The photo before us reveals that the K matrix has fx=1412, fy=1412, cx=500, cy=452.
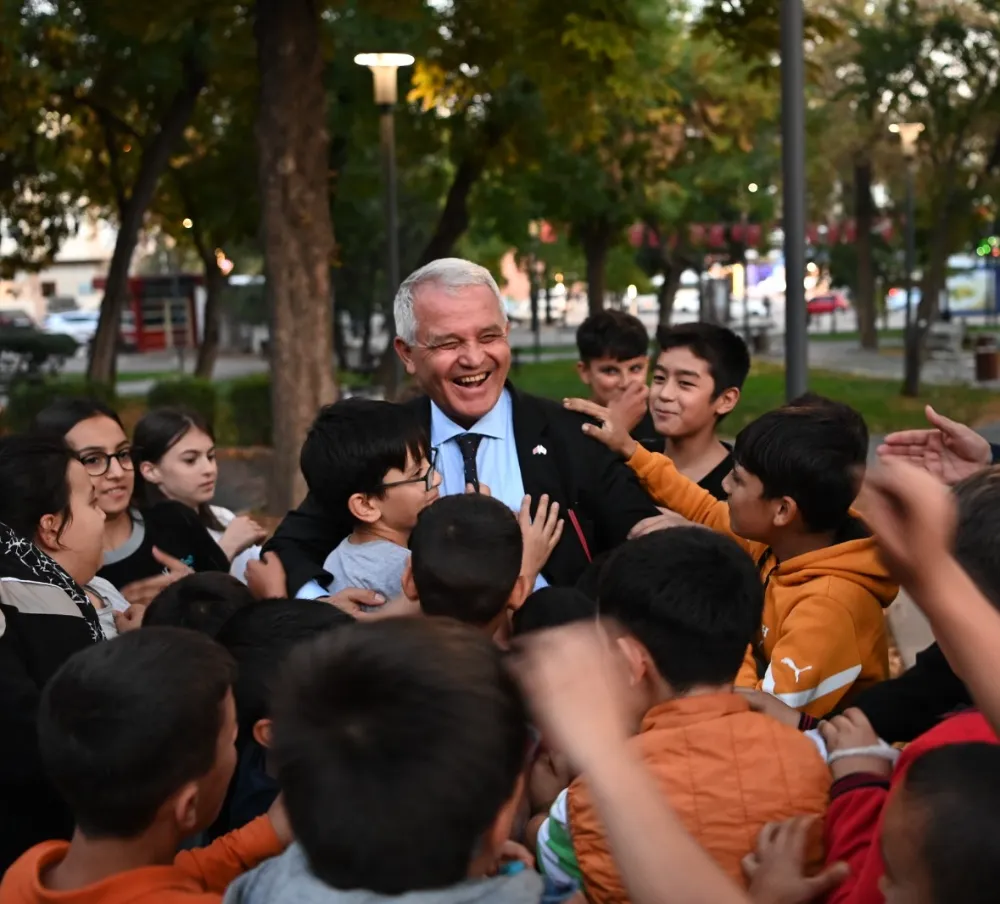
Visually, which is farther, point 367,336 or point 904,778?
point 367,336

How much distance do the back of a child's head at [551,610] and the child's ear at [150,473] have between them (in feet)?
7.81

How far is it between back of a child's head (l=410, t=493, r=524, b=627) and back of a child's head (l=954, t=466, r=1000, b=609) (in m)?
1.10

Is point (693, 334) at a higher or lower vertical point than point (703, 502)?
higher

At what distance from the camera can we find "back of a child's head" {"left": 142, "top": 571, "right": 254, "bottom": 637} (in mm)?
3570

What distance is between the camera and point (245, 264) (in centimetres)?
6856

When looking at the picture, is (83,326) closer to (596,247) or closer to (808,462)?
(596,247)

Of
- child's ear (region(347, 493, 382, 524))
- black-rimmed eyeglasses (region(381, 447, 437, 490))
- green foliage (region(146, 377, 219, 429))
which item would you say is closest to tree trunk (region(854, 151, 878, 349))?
green foliage (region(146, 377, 219, 429))

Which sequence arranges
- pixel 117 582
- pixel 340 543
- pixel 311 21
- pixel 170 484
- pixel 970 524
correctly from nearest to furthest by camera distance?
pixel 970 524
pixel 340 543
pixel 117 582
pixel 170 484
pixel 311 21

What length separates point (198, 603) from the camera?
360 centimetres

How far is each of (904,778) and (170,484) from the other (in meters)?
3.89

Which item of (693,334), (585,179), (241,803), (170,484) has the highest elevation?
(585,179)

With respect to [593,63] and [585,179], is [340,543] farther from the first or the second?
[585,179]

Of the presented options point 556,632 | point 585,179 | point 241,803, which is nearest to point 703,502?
point 241,803

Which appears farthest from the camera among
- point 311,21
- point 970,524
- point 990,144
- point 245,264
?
point 245,264
